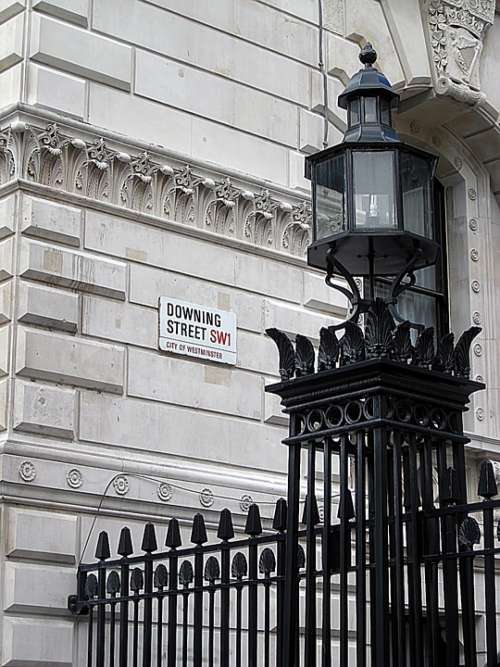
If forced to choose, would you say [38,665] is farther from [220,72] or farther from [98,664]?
[220,72]

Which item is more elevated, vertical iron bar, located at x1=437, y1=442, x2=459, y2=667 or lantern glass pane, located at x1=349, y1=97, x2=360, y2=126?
lantern glass pane, located at x1=349, y1=97, x2=360, y2=126

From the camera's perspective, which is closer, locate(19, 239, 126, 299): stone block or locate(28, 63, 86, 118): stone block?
locate(19, 239, 126, 299): stone block

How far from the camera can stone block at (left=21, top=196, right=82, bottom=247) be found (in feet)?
34.1

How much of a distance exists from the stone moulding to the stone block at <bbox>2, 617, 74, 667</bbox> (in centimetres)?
321

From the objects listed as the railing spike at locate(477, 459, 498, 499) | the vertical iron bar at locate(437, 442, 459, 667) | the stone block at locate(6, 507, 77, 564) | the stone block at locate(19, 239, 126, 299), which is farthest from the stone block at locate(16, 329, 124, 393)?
the railing spike at locate(477, 459, 498, 499)

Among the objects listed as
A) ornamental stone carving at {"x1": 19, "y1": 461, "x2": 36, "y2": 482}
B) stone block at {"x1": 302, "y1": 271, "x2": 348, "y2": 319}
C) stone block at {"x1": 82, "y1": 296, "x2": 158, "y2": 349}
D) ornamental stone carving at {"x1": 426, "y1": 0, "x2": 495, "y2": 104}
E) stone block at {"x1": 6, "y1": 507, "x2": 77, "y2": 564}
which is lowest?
stone block at {"x1": 6, "y1": 507, "x2": 77, "y2": 564}

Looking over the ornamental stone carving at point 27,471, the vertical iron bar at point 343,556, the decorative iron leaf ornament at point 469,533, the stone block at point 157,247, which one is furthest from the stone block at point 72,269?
the decorative iron leaf ornament at point 469,533

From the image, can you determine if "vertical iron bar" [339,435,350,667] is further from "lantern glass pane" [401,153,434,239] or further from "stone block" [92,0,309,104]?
"stone block" [92,0,309,104]

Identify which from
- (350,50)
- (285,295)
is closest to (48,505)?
(285,295)

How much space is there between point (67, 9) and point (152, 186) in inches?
59.5

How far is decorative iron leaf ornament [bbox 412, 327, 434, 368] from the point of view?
668cm

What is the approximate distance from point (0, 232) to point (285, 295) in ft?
8.69

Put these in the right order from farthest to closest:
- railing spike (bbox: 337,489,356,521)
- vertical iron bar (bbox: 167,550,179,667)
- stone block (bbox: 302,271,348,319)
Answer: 1. stone block (bbox: 302,271,348,319)
2. vertical iron bar (bbox: 167,550,179,667)
3. railing spike (bbox: 337,489,356,521)

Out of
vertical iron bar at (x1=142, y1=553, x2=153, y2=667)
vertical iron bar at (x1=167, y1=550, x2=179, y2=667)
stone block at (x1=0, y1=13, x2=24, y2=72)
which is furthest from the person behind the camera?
stone block at (x1=0, y1=13, x2=24, y2=72)
